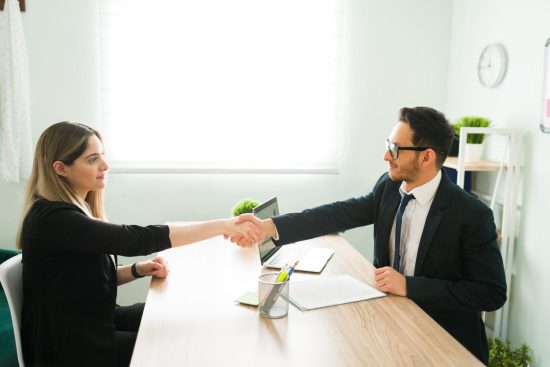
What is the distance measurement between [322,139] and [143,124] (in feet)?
3.98

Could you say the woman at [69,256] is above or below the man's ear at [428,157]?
below

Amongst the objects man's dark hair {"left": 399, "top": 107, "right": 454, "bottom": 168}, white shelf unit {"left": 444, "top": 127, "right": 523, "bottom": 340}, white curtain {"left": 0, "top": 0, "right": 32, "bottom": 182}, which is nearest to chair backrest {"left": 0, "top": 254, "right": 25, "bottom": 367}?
man's dark hair {"left": 399, "top": 107, "right": 454, "bottom": 168}

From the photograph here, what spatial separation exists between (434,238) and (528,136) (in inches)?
47.7

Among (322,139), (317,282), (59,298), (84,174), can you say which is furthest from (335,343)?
(322,139)

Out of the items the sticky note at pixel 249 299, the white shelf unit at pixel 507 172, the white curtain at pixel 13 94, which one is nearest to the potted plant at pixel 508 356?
the white shelf unit at pixel 507 172

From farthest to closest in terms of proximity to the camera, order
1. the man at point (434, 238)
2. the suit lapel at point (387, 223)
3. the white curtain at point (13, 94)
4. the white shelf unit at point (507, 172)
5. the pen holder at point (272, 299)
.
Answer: the white curtain at point (13, 94) < the white shelf unit at point (507, 172) < the suit lapel at point (387, 223) < the man at point (434, 238) < the pen holder at point (272, 299)

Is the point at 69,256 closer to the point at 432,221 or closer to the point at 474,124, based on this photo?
the point at 432,221

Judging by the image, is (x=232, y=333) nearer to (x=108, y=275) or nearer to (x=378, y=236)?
(x=108, y=275)

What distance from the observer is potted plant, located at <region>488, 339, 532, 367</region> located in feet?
8.67

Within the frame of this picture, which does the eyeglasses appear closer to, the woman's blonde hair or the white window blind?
the woman's blonde hair

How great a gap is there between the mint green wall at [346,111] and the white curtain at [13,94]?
15 cm

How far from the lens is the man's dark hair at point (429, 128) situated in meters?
1.93

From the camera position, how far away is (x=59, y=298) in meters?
1.69

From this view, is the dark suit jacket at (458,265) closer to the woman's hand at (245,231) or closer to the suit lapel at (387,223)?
the suit lapel at (387,223)
